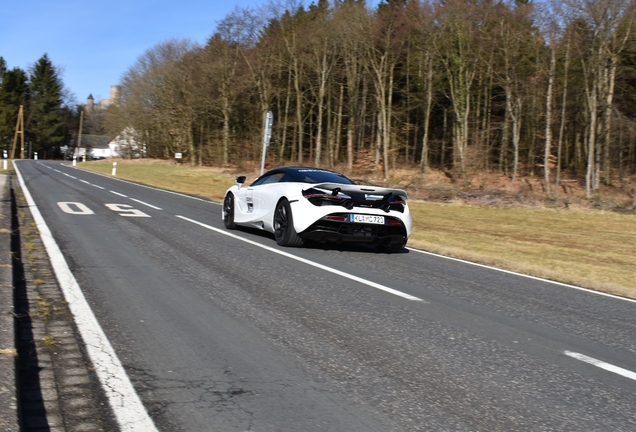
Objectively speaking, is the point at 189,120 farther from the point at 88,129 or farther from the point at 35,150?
the point at 88,129

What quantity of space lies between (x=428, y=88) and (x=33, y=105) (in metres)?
80.9

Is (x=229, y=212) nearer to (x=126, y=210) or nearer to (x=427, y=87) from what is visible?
(x=126, y=210)

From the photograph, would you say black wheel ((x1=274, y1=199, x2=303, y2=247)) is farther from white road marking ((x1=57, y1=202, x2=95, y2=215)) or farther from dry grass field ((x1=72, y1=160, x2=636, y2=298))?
white road marking ((x1=57, y1=202, x2=95, y2=215))

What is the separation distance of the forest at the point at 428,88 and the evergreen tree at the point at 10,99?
49.3 metres

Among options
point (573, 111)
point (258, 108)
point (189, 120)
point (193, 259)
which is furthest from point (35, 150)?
point (193, 259)

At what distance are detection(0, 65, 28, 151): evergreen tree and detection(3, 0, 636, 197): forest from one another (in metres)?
49.3

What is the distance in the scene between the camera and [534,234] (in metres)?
17.1

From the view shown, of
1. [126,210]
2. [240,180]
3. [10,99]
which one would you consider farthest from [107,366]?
[10,99]

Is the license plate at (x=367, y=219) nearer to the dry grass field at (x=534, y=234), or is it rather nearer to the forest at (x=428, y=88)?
the dry grass field at (x=534, y=234)

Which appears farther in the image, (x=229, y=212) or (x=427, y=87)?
(x=427, y=87)

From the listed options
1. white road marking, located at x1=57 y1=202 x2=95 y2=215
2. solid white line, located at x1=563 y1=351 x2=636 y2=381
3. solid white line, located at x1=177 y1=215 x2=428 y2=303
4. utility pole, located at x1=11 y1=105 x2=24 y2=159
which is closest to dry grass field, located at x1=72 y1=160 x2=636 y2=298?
solid white line, located at x1=177 y1=215 x2=428 y2=303

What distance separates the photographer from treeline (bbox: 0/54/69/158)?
101 metres

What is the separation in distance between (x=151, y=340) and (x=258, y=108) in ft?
164

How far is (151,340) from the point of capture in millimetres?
4898
